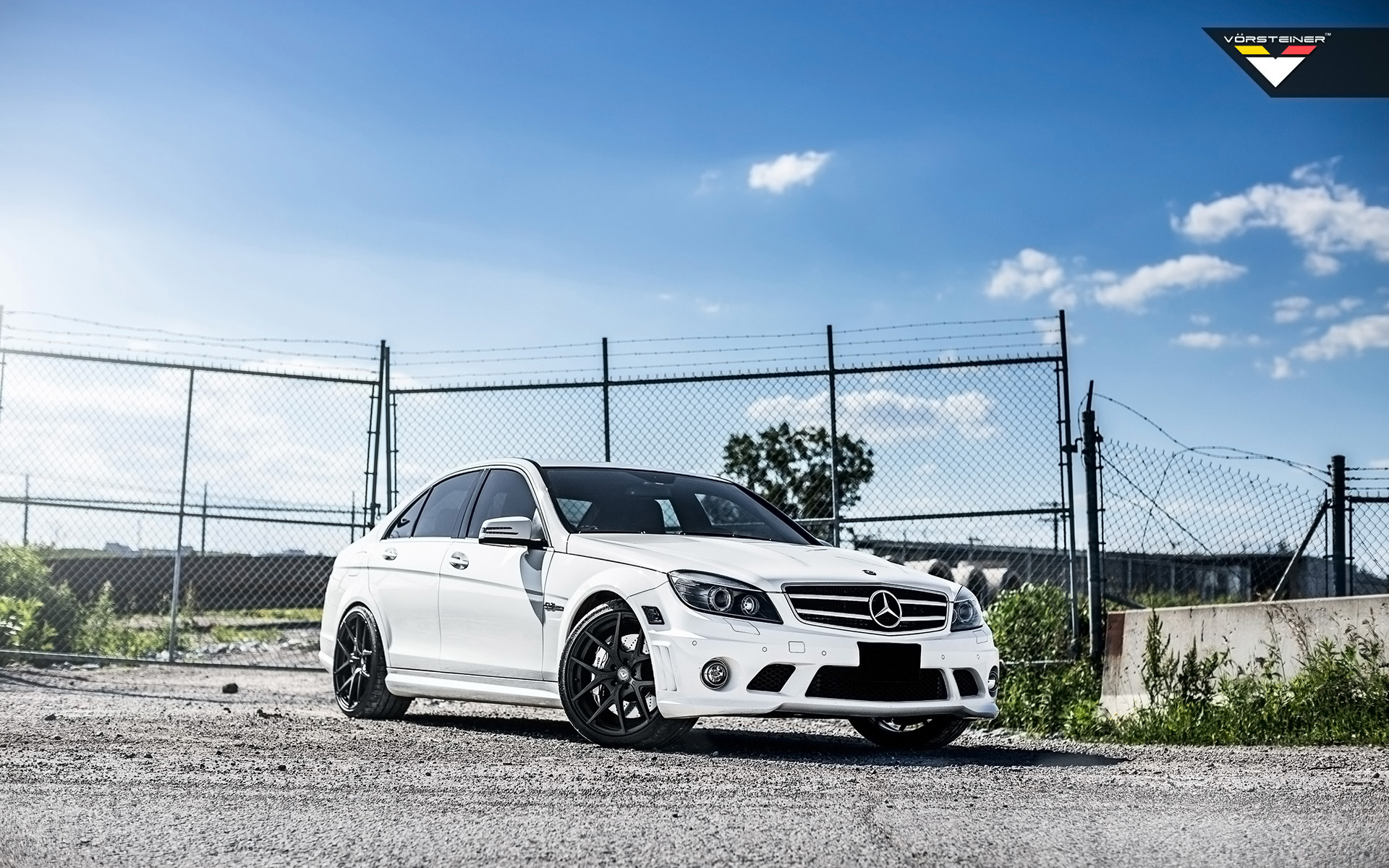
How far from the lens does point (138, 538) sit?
13.4 m

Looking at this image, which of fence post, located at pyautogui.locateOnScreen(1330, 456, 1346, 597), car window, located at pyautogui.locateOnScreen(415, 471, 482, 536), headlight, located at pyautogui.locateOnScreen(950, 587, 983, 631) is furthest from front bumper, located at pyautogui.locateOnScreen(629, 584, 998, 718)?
fence post, located at pyautogui.locateOnScreen(1330, 456, 1346, 597)

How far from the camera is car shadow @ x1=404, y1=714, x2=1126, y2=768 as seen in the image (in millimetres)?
6863

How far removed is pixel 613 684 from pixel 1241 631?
15.1 feet

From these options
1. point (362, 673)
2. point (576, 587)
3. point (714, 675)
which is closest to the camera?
point (714, 675)

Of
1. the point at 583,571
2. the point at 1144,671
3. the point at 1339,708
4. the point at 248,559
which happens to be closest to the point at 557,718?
the point at 583,571

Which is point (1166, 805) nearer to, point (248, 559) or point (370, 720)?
point (370, 720)

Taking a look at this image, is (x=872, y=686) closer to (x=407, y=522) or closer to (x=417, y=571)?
(x=417, y=571)

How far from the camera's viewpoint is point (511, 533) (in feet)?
24.7

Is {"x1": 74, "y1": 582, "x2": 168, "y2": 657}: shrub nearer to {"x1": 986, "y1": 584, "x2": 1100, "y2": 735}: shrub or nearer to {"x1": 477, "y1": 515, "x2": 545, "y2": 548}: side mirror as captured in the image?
{"x1": 477, "y1": 515, "x2": 545, "y2": 548}: side mirror

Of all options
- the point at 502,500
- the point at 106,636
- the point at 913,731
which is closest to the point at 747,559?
the point at 913,731

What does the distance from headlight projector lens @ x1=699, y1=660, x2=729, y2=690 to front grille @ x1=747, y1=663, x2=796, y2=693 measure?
12 cm

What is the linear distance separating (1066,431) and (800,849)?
24.6 feet

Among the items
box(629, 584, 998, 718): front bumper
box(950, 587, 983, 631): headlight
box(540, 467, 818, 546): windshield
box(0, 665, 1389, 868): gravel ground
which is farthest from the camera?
box(540, 467, 818, 546): windshield

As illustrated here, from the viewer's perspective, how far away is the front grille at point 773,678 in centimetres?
659
